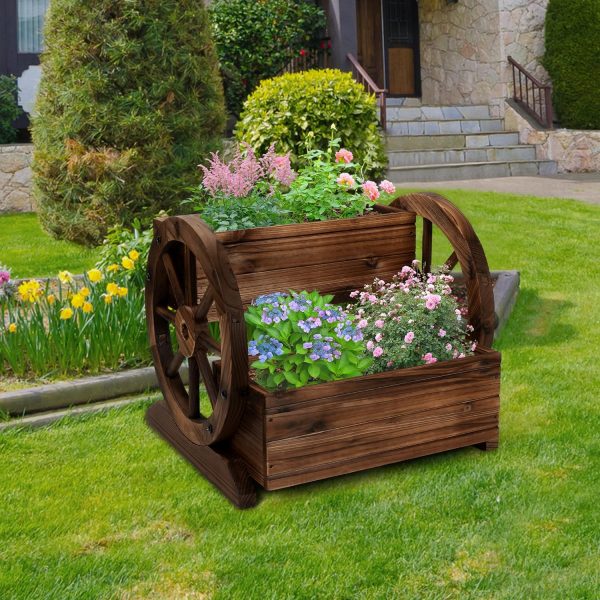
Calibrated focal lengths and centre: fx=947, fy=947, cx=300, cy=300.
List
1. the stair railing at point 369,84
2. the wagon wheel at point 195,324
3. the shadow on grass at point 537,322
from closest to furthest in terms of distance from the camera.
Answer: the wagon wheel at point 195,324, the shadow on grass at point 537,322, the stair railing at point 369,84

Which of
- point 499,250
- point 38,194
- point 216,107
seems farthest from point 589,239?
point 38,194

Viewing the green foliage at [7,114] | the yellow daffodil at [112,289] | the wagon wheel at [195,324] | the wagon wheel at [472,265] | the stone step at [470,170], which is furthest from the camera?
the stone step at [470,170]

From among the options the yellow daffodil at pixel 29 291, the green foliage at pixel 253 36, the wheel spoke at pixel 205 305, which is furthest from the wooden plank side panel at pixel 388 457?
the green foliage at pixel 253 36

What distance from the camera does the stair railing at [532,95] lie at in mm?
15219

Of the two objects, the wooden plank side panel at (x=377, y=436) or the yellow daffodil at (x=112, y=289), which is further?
the yellow daffodil at (x=112, y=289)

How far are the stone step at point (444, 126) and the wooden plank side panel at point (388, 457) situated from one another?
11.5m

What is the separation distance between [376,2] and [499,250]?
10711 mm

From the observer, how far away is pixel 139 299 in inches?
193

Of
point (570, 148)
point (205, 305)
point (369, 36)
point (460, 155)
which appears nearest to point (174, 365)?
point (205, 305)

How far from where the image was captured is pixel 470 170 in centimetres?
1399

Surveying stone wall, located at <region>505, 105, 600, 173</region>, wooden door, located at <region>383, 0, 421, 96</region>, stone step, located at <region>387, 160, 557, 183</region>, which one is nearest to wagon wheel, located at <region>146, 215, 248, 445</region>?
stone step, located at <region>387, 160, 557, 183</region>

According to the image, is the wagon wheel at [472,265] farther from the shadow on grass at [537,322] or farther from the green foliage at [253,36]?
the green foliage at [253,36]

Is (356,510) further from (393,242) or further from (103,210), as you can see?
(103,210)

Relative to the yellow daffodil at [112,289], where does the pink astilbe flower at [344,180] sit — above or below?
above
